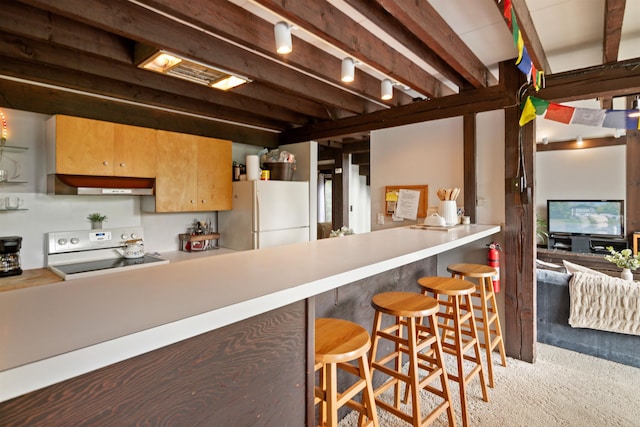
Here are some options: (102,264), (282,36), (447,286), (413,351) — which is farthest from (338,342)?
(102,264)

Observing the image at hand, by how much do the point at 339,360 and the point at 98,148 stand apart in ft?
8.60

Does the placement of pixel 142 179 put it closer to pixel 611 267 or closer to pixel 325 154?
pixel 325 154

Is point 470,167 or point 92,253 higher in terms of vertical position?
point 470,167

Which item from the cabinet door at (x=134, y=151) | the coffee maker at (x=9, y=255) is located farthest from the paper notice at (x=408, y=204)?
the coffee maker at (x=9, y=255)

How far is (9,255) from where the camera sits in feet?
7.64

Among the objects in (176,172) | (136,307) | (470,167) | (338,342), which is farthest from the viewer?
(176,172)

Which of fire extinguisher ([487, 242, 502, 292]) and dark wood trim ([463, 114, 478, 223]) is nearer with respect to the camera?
fire extinguisher ([487, 242, 502, 292])

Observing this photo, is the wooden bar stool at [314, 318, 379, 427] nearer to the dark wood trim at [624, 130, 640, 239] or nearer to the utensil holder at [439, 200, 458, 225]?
the utensil holder at [439, 200, 458, 225]

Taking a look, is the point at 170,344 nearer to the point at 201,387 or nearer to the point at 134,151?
the point at 201,387

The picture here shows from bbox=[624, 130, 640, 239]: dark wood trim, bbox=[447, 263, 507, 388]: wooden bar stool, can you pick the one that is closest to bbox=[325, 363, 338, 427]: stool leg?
bbox=[447, 263, 507, 388]: wooden bar stool

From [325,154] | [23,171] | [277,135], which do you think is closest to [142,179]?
[23,171]

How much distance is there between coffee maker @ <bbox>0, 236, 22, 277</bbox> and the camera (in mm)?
2260

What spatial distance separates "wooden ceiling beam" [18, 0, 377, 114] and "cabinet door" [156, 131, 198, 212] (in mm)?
1182

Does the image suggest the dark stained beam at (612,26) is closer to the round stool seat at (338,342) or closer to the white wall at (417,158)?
the white wall at (417,158)
